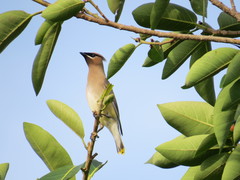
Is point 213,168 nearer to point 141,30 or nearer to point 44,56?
point 141,30

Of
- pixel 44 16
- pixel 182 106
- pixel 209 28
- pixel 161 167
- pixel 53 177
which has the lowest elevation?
pixel 161 167

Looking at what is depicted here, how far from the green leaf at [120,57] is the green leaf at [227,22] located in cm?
50

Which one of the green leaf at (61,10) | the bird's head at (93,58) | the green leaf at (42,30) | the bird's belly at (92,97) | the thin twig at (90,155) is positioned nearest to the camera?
the thin twig at (90,155)

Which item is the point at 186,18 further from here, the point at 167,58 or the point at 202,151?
the point at 202,151

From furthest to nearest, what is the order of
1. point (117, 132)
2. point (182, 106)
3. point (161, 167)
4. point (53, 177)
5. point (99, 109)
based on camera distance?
point (117, 132), point (161, 167), point (182, 106), point (99, 109), point (53, 177)

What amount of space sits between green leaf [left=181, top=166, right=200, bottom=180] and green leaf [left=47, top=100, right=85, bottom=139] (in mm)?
519

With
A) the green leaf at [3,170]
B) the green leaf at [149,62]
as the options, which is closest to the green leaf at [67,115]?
the green leaf at [3,170]

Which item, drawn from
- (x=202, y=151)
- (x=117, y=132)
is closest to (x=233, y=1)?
(x=202, y=151)

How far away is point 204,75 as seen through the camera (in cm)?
187

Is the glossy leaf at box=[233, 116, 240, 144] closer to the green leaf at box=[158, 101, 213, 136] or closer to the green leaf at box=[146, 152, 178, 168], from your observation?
the green leaf at box=[158, 101, 213, 136]

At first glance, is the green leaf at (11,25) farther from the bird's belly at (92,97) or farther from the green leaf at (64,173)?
the bird's belly at (92,97)

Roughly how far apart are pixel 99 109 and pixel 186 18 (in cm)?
61

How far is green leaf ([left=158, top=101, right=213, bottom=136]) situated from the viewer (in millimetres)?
1967

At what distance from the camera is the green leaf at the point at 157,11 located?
1792 millimetres
